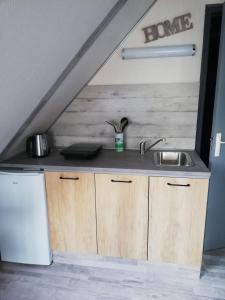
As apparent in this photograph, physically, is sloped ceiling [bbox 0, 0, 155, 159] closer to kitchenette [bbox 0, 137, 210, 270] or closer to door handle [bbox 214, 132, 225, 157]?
kitchenette [bbox 0, 137, 210, 270]

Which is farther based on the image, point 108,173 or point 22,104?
point 108,173

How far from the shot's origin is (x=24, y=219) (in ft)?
6.08

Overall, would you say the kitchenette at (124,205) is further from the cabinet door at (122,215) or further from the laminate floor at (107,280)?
the laminate floor at (107,280)

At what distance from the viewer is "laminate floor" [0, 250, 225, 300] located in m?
1.69

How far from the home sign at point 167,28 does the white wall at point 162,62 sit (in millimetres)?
32

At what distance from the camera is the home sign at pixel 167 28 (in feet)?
6.33

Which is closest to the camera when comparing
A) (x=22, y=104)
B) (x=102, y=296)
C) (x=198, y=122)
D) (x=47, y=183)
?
(x=22, y=104)

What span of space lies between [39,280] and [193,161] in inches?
64.5

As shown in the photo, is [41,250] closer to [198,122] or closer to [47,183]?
[47,183]

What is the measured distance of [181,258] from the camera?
1.79 meters

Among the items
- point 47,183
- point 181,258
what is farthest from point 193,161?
point 47,183

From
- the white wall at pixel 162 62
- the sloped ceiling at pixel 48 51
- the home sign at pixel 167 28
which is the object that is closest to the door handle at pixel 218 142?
the white wall at pixel 162 62

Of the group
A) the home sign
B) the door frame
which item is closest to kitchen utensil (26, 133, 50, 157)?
the home sign

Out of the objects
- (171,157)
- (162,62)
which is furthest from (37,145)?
(162,62)
